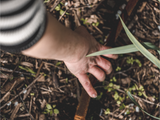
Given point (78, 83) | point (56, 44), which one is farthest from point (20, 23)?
point (78, 83)

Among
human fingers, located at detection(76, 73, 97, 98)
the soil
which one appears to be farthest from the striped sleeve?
the soil

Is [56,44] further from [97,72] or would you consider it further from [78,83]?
[78,83]

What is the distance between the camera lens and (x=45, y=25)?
21.0 inches

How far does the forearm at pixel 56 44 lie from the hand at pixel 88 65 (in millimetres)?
123

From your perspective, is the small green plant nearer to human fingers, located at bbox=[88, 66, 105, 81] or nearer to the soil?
the soil

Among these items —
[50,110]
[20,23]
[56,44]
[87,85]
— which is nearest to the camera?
[20,23]

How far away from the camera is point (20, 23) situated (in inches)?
17.1

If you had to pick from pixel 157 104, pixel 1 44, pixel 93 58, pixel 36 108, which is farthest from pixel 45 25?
pixel 157 104

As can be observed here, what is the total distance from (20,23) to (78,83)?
853mm

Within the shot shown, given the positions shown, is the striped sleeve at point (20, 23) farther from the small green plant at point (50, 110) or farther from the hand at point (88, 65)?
the small green plant at point (50, 110)

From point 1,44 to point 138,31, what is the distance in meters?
1.22

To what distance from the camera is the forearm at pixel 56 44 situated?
1.86 ft

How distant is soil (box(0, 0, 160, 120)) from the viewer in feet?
3.76

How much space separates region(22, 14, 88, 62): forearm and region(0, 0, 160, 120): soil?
45cm
